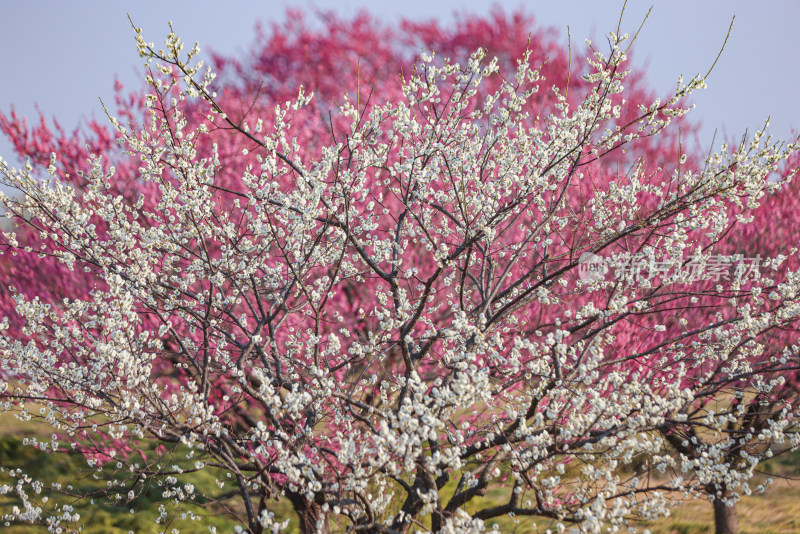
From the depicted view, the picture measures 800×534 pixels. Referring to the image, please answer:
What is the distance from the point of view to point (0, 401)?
479 centimetres

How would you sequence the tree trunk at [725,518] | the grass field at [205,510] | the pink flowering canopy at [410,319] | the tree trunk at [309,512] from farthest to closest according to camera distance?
1. the grass field at [205,510]
2. the tree trunk at [725,518]
3. the tree trunk at [309,512]
4. the pink flowering canopy at [410,319]

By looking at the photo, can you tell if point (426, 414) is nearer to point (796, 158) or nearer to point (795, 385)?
point (795, 385)

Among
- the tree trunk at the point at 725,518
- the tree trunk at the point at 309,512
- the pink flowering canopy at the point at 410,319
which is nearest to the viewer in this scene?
the pink flowering canopy at the point at 410,319

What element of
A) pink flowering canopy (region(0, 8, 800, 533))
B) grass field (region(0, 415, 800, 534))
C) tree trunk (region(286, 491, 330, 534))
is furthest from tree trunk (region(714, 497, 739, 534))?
tree trunk (region(286, 491, 330, 534))

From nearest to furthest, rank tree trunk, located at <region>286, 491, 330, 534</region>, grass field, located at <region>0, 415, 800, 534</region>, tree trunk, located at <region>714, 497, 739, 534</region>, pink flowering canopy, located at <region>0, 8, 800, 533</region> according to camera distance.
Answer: pink flowering canopy, located at <region>0, 8, 800, 533</region> → tree trunk, located at <region>286, 491, 330, 534</region> → tree trunk, located at <region>714, 497, 739, 534</region> → grass field, located at <region>0, 415, 800, 534</region>

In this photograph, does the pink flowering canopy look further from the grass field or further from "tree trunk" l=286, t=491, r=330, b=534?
the grass field

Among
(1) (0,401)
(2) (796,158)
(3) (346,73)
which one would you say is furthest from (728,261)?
(3) (346,73)

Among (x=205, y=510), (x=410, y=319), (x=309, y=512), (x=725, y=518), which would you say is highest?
(x=410, y=319)

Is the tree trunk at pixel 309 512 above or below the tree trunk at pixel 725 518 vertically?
below

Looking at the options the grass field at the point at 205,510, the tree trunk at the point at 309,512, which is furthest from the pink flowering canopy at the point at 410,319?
the grass field at the point at 205,510

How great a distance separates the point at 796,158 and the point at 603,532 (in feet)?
19.4

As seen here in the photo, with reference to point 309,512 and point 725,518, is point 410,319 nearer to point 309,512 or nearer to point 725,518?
point 309,512

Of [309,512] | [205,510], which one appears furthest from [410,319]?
[205,510]

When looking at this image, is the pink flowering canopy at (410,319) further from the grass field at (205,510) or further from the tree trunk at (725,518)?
the tree trunk at (725,518)
